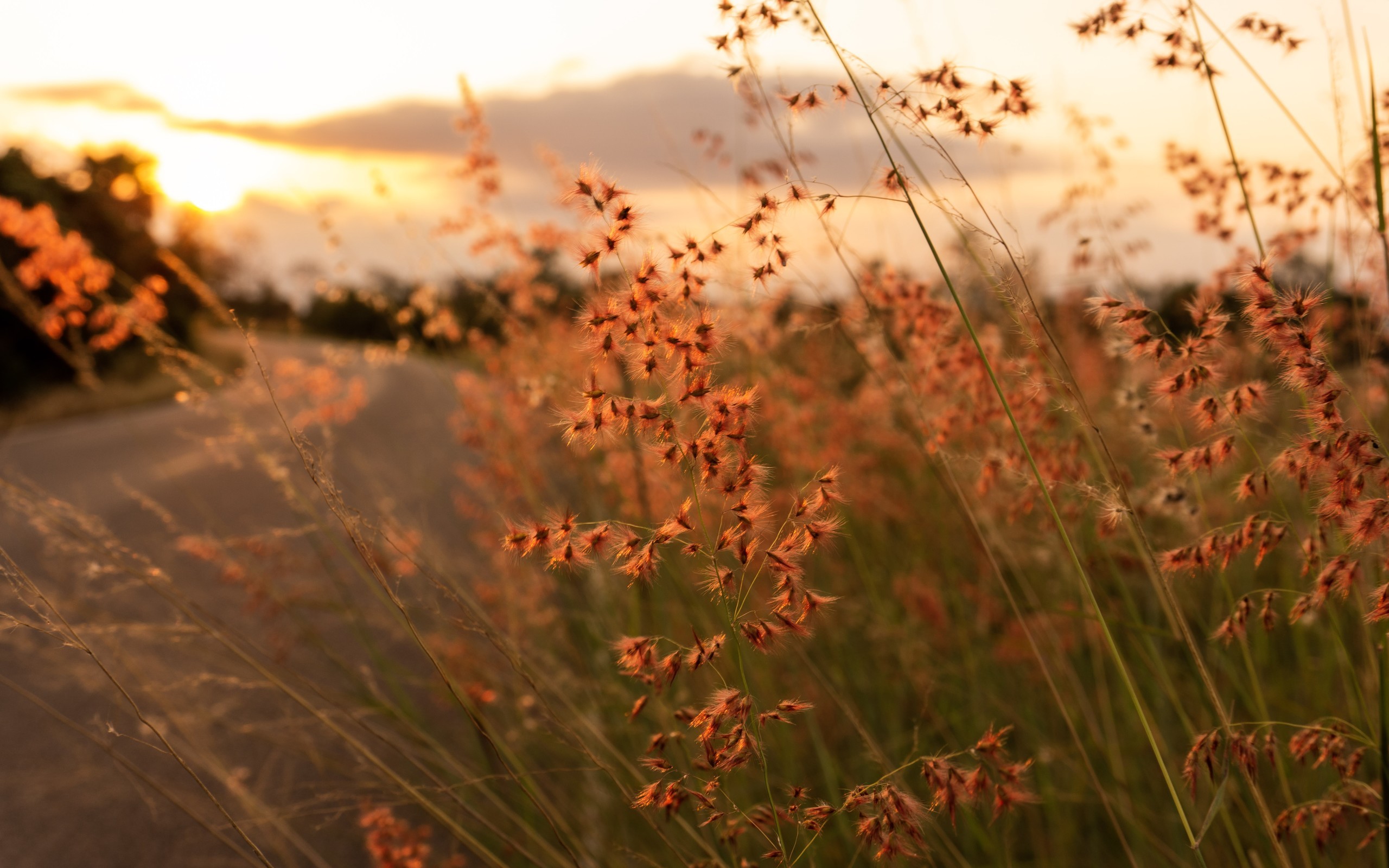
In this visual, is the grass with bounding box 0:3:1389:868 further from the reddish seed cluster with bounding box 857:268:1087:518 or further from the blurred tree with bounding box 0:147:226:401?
the blurred tree with bounding box 0:147:226:401

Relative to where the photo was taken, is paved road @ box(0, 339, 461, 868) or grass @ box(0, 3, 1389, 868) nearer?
grass @ box(0, 3, 1389, 868)

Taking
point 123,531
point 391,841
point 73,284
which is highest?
point 73,284

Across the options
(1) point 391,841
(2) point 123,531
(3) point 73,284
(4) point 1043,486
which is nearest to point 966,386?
(4) point 1043,486

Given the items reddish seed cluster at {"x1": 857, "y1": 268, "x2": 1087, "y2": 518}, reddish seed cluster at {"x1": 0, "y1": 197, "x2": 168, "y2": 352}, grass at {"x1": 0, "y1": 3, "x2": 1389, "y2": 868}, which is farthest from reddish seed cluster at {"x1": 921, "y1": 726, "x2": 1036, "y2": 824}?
reddish seed cluster at {"x1": 0, "y1": 197, "x2": 168, "y2": 352}

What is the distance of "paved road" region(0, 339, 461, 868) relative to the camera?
3.03 m

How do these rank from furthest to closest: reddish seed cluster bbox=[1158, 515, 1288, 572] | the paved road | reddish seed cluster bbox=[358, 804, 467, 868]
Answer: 1. the paved road
2. reddish seed cluster bbox=[358, 804, 467, 868]
3. reddish seed cluster bbox=[1158, 515, 1288, 572]

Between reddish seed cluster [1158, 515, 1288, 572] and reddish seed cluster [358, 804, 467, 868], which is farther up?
reddish seed cluster [1158, 515, 1288, 572]

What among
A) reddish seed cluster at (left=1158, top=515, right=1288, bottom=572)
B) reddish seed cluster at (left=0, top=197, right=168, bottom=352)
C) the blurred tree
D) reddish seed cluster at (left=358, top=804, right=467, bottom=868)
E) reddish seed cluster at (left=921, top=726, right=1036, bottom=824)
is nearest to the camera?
reddish seed cluster at (left=921, top=726, right=1036, bottom=824)

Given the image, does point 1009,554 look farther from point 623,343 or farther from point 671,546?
point 623,343

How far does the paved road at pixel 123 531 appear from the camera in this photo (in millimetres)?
3027

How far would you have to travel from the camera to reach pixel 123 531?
5695 millimetres

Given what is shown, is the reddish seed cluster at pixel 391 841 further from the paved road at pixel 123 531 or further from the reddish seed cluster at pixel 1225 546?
the reddish seed cluster at pixel 1225 546

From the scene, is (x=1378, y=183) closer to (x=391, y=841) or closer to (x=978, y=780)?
(x=978, y=780)

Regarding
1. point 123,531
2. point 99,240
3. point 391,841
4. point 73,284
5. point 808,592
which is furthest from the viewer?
point 99,240
